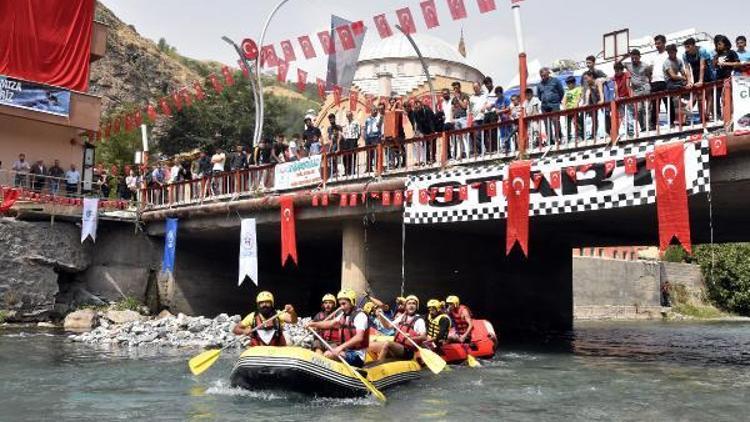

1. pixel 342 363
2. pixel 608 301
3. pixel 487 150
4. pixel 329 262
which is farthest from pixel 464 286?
pixel 608 301

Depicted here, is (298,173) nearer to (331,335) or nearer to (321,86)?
(321,86)

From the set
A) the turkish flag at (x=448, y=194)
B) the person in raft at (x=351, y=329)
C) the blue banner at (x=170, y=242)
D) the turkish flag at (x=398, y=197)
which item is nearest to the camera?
the person in raft at (x=351, y=329)

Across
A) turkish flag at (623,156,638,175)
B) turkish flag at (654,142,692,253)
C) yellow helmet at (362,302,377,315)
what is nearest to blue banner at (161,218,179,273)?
yellow helmet at (362,302,377,315)

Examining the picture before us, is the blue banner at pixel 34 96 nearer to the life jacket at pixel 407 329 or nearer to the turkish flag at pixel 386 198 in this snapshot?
the turkish flag at pixel 386 198

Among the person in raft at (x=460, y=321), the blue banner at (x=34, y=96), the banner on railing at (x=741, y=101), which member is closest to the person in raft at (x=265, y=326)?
the person in raft at (x=460, y=321)

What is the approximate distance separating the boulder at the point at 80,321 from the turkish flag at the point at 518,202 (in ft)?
46.7

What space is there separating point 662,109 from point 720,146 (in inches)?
61.6

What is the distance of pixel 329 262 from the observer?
101ft

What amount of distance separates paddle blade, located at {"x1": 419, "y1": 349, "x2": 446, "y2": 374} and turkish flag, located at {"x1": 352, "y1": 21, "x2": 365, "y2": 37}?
436 inches

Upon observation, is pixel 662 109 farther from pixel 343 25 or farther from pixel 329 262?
pixel 329 262

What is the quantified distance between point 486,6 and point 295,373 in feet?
33.6

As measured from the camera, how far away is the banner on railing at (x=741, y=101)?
11.6 metres

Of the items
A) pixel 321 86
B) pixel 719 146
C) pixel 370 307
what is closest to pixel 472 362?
pixel 370 307

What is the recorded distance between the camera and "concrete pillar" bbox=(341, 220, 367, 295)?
18938 mm
